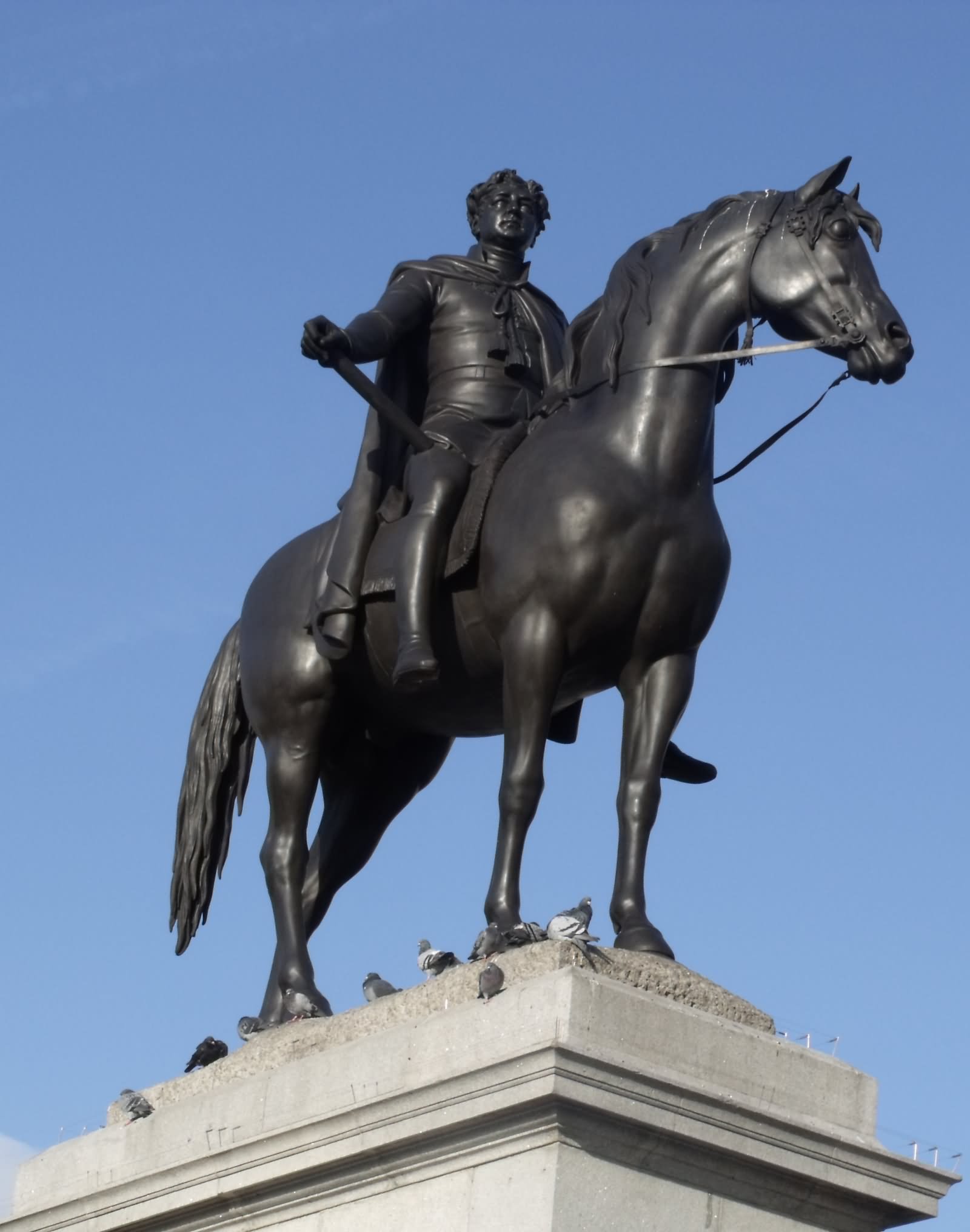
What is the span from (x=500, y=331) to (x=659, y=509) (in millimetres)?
2125

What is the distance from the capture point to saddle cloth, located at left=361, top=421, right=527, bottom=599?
39.4 feet

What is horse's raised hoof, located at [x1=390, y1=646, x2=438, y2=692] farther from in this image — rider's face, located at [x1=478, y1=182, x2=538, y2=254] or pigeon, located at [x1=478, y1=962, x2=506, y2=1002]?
rider's face, located at [x1=478, y1=182, x2=538, y2=254]

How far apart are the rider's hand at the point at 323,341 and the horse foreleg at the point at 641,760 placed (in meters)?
2.33

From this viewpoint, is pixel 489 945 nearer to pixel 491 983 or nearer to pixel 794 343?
pixel 491 983

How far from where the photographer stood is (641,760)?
1155cm

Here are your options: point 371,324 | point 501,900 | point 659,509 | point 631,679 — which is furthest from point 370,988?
point 371,324

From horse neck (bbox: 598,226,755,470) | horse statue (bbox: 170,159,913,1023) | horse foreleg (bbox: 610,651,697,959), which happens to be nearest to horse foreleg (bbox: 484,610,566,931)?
horse statue (bbox: 170,159,913,1023)

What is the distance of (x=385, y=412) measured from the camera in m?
12.7

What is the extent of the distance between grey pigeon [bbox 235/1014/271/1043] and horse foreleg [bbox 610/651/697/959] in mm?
2130

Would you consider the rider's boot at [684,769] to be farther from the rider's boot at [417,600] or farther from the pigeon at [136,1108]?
the pigeon at [136,1108]

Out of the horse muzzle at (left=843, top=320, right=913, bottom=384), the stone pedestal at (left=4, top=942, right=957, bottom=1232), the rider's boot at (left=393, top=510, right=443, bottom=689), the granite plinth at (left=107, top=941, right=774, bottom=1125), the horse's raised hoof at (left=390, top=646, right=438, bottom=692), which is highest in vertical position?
the horse muzzle at (left=843, top=320, right=913, bottom=384)

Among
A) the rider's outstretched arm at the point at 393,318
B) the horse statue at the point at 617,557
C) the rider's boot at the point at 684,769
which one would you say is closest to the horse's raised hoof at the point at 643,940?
the horse statue at the point at 617,557

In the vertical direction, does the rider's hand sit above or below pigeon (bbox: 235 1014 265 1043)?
above

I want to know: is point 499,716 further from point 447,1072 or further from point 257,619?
point 447,1072
